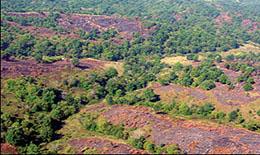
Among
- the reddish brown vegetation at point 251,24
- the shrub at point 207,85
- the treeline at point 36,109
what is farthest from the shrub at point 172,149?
the reddish brown vegetation at point 251,24

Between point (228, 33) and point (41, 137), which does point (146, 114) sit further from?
point (228, 33)

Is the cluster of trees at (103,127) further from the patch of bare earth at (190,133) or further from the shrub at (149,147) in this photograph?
the shrub at (149,147)

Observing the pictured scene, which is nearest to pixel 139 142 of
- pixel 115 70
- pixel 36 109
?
pixel 36 109

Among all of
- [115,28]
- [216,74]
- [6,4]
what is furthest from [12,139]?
[6,4]

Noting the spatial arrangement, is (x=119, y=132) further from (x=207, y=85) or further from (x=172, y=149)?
(x=207, y=85)

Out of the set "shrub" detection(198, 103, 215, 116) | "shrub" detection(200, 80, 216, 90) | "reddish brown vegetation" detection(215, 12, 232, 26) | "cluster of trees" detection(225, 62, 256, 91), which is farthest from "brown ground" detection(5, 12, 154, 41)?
"shrub" detection(198, 103, 215, 116)
